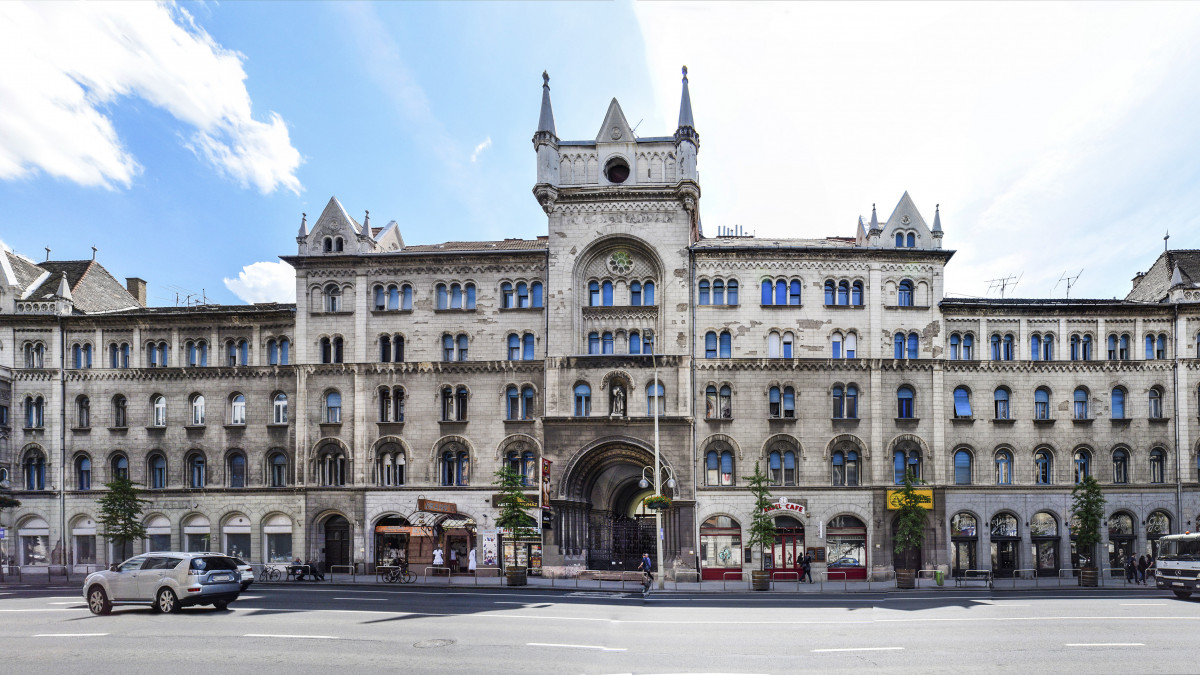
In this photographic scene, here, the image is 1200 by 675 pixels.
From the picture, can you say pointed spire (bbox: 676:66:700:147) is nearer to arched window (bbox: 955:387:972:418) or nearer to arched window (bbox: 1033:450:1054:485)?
arched window (bbox: 955:387:972:418)

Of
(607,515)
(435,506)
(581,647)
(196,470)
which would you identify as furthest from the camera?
(607,515)

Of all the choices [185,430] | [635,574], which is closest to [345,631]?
[635,574]

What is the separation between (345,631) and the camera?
20375 mm

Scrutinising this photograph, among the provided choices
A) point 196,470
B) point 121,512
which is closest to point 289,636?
point 121,512

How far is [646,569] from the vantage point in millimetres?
42031

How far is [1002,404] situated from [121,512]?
49.5 meters

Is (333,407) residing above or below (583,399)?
below

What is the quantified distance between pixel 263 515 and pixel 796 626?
3472cm

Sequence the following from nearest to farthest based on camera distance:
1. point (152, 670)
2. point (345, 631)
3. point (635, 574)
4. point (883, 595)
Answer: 1. point (152, 670)
2. point (345, 631)
3. point (883, 595)
4. point (635, 574)

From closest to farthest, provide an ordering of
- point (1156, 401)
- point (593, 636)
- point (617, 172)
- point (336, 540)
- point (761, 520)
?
1. point (593, 636)
2. point (761, 520)
3. point (1156, 401)
4. point (336, 540)
5. point (617, 172)

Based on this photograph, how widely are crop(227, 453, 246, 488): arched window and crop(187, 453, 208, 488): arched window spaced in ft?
4.62

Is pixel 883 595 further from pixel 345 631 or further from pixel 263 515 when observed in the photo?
pixel 263 515

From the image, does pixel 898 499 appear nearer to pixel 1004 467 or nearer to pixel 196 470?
pixel 1004 467

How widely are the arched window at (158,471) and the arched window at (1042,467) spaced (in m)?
50.3
